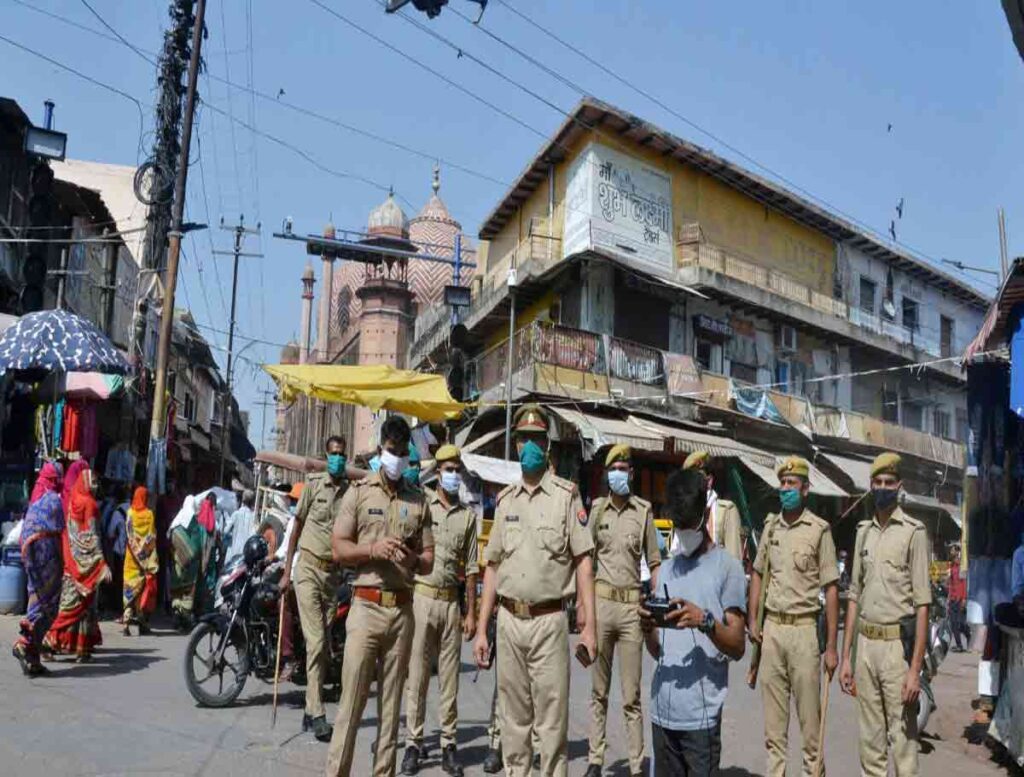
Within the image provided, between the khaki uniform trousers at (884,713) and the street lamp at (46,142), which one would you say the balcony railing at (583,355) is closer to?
the street lamp at (46,142)

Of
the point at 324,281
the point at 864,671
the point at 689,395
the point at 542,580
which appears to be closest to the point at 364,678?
the point at 542,580

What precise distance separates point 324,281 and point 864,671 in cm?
4479

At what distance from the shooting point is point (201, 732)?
7.01 m

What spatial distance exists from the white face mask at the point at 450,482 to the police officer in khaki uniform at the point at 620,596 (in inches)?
49.3

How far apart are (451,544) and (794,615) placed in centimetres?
249

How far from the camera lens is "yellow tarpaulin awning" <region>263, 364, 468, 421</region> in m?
13.5

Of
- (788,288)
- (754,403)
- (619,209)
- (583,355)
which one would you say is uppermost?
(619,209)

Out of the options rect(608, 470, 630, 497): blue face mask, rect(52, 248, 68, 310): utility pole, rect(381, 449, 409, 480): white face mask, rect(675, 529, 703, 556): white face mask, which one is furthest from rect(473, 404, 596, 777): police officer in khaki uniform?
rect(52, 248, 68, 310): utility pole

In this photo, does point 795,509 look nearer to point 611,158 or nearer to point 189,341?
point 611,158

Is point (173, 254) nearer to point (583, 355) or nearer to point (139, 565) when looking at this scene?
point (139, 565)

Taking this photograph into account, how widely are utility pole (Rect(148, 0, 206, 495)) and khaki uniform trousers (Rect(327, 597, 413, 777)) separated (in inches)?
438

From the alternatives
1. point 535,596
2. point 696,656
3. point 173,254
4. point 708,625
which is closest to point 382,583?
point 535,596

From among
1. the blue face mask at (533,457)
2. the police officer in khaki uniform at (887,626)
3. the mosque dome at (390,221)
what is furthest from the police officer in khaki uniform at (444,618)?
the mosque dome at (390,221)

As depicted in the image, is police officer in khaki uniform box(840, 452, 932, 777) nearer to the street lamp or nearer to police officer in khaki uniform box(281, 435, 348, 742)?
police officer in khaki uniform box(281, 435, 348, 742)
